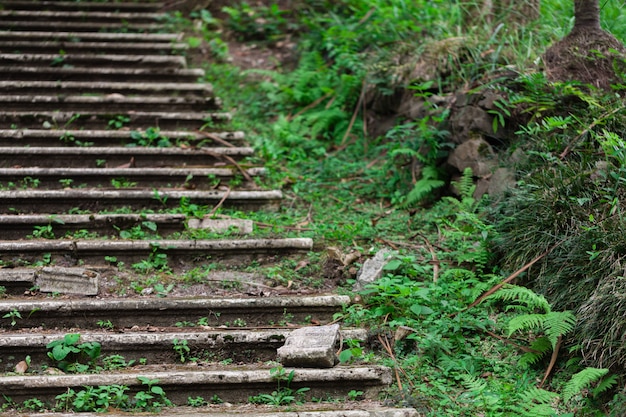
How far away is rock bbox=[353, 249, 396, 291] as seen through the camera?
420 cm

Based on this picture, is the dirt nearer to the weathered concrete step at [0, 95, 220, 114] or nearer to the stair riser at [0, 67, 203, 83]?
the weathered concrete step at [0, 95, 220, 114]

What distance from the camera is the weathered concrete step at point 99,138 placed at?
562 cm

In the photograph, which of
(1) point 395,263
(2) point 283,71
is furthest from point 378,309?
(2) point 283,71

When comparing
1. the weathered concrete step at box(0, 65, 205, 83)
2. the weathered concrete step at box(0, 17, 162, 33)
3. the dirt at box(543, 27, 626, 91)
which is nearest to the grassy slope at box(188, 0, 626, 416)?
the dirt at box(543, 27, 626, 91)

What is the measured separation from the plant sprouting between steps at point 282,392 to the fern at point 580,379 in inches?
51.0

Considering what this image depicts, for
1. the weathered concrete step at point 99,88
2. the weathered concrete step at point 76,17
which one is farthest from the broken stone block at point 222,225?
the weathered concrete step at point 76,17

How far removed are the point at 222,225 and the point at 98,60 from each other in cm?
314

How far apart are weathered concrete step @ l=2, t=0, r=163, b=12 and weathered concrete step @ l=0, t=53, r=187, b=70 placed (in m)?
1.46

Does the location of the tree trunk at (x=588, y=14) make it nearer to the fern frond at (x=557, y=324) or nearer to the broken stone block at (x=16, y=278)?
the fern frond at (x=557, y=324)

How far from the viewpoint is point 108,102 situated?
244 inches

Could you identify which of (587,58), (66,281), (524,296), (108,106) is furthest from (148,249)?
(587,58)

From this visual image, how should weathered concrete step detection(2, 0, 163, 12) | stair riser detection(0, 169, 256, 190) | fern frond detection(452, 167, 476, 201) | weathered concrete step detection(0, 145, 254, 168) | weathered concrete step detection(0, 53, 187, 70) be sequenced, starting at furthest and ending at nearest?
weathered concrete step detection(2, 0, 163, 12) → weathered concrete step detection(0, 53, 187, 70) → weathered concrete step detection(0, 145, 254, 168) → stair riser detection(0, 169, 256, 190) → fern frond detection(452, 167, 476, 201)

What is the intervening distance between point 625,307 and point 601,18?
306cm

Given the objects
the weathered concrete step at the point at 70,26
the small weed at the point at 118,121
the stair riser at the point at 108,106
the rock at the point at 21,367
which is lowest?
the rock at the point at 21,367
